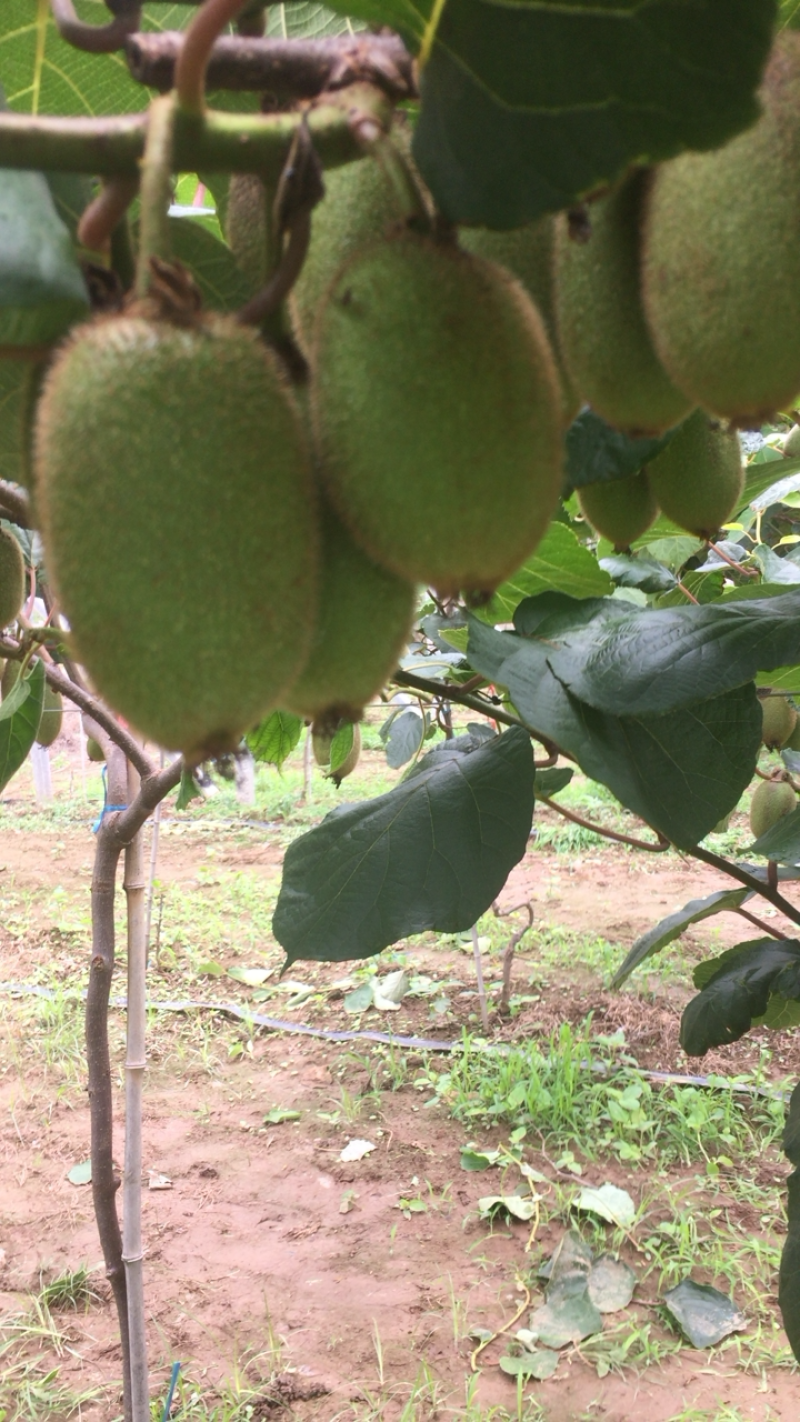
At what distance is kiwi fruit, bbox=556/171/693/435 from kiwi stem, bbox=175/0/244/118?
169 millimetres

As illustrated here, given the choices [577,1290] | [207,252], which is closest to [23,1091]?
[577,1290]

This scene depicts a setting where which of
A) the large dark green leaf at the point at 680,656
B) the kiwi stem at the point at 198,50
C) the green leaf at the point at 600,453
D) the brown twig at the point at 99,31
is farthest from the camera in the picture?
the large dark green leaf at the point at 680,656

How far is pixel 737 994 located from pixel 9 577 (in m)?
1.20

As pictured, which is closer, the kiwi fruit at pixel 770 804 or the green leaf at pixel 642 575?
the green leaf at pixel 642 575

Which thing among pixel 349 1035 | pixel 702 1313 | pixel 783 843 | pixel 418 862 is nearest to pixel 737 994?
pixel 783 843

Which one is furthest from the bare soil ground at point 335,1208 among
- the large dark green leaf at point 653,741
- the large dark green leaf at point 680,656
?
the large dark green leaf at point 680,656

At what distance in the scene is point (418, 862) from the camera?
51.9 inches

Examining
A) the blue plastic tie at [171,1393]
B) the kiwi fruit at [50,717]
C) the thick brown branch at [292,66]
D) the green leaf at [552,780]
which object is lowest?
the blue plastic tie at [171,1393]

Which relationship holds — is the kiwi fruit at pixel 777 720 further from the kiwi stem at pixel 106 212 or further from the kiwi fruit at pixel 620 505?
the kiwi stem at pixel 106 212

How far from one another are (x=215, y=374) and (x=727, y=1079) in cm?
360

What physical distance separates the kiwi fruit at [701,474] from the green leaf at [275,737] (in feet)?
3.45

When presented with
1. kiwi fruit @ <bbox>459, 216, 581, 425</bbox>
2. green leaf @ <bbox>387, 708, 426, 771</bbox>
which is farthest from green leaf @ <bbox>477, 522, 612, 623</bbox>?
green leaf @ <bbox>387, 708, 426, 771</bbox>

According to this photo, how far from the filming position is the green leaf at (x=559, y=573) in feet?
3.60

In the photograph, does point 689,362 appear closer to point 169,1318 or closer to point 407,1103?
point 169,1318
